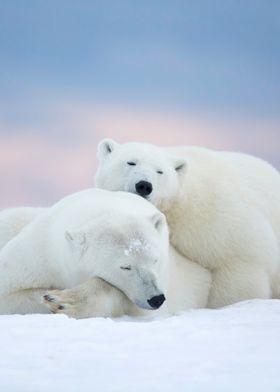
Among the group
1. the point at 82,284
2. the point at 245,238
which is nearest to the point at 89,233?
the point at 82,284

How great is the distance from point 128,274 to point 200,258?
1.97 metres

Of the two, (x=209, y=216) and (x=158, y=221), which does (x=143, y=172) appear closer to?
(x=209, y=216)

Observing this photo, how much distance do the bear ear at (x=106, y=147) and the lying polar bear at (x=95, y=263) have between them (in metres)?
1.22

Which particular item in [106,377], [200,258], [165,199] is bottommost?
[200,258]

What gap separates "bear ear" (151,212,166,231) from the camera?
5770 millimetres

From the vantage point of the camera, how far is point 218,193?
756 cm

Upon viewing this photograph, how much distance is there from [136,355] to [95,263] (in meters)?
1.92

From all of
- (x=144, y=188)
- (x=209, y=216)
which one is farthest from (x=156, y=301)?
(x=209, y=216)

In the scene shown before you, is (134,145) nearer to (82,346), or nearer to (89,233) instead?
(89,233)

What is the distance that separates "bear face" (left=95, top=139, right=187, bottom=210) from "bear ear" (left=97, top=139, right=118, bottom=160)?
0.22ft

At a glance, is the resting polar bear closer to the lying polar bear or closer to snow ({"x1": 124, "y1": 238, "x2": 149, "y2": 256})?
the lying polar bear

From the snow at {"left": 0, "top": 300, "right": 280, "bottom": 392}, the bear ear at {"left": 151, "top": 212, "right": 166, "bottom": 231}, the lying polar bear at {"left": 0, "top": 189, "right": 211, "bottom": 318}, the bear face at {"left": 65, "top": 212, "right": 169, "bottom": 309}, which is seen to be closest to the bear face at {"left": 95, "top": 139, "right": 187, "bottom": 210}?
the lying polar bear at {"left": 0, "top": 189, "right": 211, "bottom": 318}

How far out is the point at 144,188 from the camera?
276 inches

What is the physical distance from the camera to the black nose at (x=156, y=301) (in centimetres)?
522
